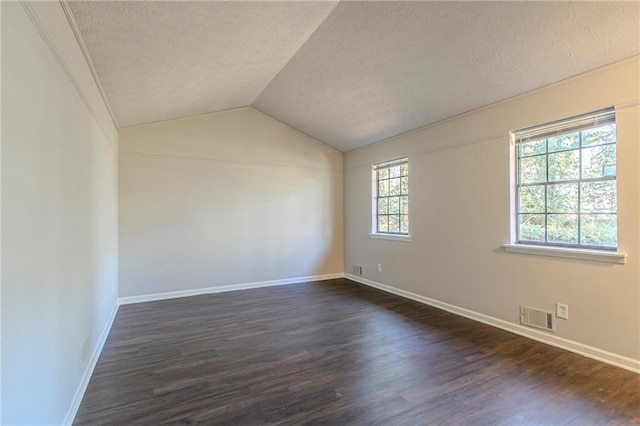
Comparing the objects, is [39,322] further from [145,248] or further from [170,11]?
[145,248]

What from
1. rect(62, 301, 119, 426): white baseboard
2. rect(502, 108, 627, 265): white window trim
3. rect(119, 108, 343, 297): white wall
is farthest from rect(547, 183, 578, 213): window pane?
rect(62, 301, 119, 426): white baseboard

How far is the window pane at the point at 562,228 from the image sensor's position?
9.41 ft

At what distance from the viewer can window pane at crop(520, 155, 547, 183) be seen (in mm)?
3105

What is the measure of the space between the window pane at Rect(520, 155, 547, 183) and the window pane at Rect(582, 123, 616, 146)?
36 centimetres

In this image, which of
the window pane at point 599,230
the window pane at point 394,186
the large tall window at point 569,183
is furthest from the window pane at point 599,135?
the window pane at point 394,186

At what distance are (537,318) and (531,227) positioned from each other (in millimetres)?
906

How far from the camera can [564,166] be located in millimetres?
2947

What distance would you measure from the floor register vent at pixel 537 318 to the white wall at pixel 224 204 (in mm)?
3444

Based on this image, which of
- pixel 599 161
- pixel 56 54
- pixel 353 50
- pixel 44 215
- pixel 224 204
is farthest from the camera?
pixel 224 204

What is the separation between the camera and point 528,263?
311 cm

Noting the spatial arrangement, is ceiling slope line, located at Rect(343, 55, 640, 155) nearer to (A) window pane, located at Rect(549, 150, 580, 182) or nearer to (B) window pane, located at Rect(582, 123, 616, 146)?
(B) window pane, located at Rect(582, 123, 616, 146)

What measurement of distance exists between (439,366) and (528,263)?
58.6 inches

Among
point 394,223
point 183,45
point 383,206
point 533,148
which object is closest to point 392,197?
point 383,206

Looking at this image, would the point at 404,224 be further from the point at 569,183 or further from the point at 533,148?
the point at 569,183
